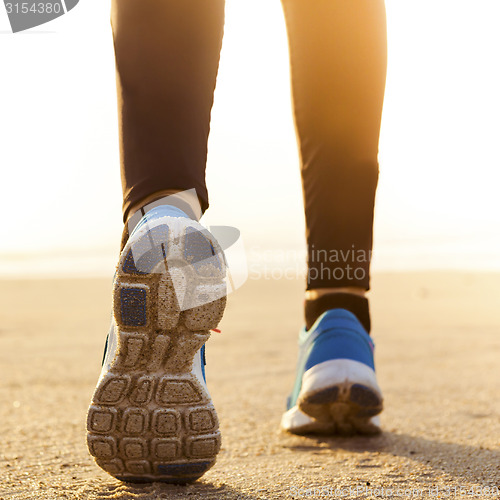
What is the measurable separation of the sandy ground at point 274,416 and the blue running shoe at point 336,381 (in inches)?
1.5

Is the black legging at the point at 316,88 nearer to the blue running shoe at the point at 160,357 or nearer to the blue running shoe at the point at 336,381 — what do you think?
the blue running shoe at the point at 336,381

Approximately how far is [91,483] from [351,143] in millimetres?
855

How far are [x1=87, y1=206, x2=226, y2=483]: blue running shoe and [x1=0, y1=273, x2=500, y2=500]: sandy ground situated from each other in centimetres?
6

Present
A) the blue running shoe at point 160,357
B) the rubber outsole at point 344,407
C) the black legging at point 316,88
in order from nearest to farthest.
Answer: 1. the blue running shoe at point 160,357
2. the black legging at point 316,88
3. the rubber outsole at point 344,407

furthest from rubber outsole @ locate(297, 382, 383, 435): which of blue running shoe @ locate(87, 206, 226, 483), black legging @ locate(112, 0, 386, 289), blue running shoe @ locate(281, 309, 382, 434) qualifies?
blue running shoe @ locate(87, 206, 226, 483)

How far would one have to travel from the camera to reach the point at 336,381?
1219 millimetres

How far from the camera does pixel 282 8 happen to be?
1357mm

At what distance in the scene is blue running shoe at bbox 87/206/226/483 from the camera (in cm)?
87

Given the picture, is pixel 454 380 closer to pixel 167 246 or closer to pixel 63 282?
pixel 167 246

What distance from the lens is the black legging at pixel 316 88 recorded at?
41.8 inches

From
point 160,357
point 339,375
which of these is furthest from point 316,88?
point 160,357

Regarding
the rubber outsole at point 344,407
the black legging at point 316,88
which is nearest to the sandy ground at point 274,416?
the rubber outsole at point 344,407

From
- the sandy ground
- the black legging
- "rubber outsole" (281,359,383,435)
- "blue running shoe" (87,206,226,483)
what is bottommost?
the sandy ground

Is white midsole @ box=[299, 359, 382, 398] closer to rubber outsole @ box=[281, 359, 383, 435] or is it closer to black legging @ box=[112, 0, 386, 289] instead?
rubber outsole @ box=[281, 359, 383, 435]
